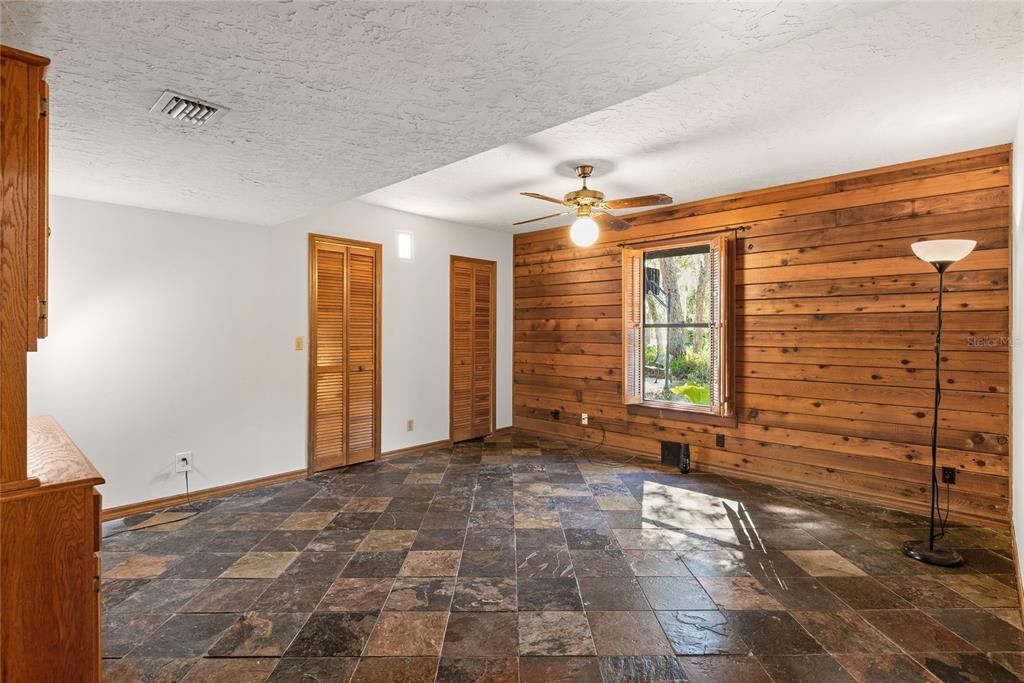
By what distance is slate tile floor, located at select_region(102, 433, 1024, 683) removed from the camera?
189cm

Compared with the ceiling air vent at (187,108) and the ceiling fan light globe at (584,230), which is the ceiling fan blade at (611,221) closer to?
the ceiling fan light globe at (584,230)

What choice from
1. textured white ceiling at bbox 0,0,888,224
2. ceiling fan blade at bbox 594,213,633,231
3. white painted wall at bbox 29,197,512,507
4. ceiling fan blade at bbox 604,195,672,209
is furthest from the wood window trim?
white painted wall at bbox 29,197,512,507

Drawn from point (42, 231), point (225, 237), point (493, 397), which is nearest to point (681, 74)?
point (42, 231)

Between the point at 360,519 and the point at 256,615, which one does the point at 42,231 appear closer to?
the point at 256,615

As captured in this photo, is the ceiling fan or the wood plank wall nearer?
the wood plank wall

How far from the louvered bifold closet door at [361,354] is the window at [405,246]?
335mm

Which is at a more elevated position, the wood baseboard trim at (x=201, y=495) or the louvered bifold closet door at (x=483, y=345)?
the louvered bifold closet door at (x=483, y=345)

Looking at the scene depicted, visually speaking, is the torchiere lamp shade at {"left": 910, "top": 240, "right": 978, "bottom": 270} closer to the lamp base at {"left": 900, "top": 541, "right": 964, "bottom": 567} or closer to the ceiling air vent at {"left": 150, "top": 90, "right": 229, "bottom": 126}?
the lamp base at {"left": 900, "top": 541, "right": 964, "bottom": 567}

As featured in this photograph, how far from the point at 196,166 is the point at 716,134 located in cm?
302

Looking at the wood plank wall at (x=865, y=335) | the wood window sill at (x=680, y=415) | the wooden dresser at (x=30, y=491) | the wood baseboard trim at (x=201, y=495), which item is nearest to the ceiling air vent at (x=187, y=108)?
the wooden dresser at (x=30, y=491)

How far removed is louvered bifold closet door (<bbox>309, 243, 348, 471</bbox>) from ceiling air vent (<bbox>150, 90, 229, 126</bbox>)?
2.43 metres

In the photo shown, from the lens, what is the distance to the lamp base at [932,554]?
105 inches

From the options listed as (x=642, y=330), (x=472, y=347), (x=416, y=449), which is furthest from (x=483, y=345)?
(x=642, y=330)

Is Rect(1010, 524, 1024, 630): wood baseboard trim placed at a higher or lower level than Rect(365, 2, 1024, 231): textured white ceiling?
lower
